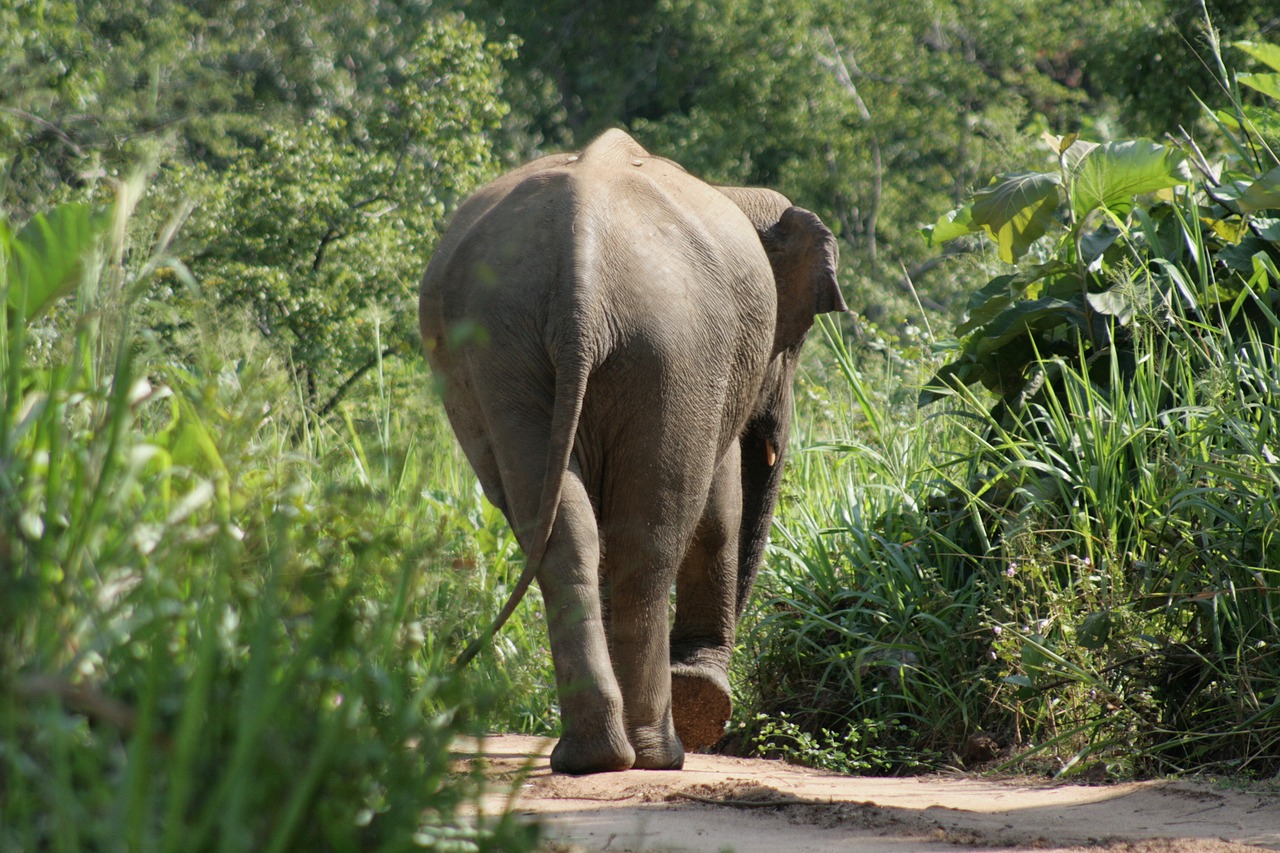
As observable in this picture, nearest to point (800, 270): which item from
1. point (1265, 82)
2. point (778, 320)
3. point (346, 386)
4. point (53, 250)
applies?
point (778, 320)

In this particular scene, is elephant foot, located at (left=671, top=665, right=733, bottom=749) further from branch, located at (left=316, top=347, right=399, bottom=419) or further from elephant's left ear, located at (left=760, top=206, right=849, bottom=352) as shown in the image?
branch, located at (left=316, top=347, right=399, bottom=419)

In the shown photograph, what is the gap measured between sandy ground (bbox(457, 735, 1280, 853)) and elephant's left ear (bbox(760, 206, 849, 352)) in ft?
4.83

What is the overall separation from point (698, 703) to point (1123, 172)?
2.53 meters

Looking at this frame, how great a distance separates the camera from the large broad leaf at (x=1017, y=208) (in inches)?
203

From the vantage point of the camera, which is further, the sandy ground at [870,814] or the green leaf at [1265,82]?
the green leaf at [1265,82]

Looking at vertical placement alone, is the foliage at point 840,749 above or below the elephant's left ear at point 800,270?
below

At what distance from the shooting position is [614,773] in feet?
10.7

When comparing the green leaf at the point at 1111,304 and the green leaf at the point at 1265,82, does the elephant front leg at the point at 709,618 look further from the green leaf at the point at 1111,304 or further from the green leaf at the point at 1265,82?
the green leaf at the point at 1265,82

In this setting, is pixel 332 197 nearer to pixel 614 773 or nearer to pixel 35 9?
pixel 35 9

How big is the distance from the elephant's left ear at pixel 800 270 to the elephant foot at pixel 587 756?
158 cm

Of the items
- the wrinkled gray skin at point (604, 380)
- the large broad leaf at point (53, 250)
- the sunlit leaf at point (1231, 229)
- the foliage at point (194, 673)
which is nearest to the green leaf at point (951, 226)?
the sunlit leaf at point (1231, 229)

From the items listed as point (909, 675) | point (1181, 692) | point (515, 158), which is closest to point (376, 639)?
point (1181, 692)

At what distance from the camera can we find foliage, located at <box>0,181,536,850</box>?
1216mm

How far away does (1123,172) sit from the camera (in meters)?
5.03
